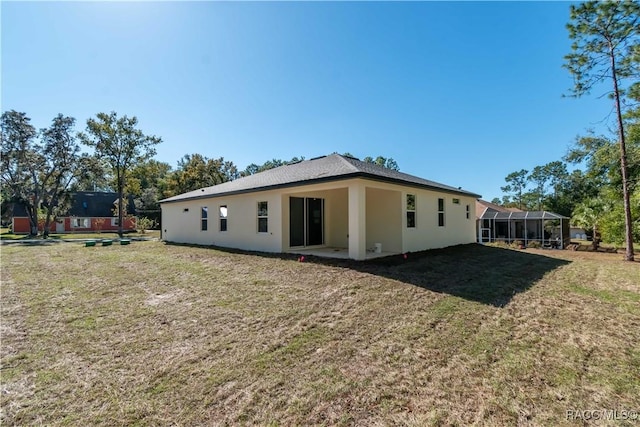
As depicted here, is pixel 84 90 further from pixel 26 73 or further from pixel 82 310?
pixel 82 310

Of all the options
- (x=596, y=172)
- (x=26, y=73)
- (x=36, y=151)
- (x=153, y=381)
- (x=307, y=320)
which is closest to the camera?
(x=153, y=381)

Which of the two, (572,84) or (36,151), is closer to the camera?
(572,84)

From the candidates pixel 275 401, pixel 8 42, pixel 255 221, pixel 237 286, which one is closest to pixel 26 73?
pixel 8 42

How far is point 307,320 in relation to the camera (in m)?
4.43

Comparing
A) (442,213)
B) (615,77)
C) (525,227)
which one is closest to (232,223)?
(442,213)

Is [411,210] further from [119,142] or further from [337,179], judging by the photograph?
[119,142]

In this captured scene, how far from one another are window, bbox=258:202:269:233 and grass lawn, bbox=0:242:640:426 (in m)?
4.41

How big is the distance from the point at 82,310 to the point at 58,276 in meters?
3.66

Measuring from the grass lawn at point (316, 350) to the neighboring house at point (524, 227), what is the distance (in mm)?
15322

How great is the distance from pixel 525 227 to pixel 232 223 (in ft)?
63.1

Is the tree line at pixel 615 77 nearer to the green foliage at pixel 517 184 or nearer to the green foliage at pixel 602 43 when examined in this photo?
the green foliage at pixel 602 43

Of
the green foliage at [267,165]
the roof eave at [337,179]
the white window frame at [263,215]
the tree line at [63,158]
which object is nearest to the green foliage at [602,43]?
the roof eave at [337,179]

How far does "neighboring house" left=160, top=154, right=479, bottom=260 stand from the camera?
9.09 metres

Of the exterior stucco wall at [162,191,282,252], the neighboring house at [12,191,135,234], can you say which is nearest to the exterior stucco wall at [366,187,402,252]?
the exterior stucco wall at [162,191,282,252]
